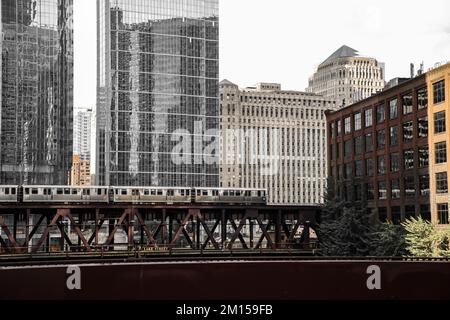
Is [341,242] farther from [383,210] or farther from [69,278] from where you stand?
[69,278]

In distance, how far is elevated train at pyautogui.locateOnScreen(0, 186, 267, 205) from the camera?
7400cm

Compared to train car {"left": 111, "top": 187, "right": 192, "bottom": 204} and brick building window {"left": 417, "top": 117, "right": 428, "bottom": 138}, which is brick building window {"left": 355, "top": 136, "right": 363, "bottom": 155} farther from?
train car {"left": 111, "top": 187, "right": 192, "bottom": 204}

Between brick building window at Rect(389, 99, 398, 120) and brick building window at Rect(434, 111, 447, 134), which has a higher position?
brick building window at Rect(389, 99, 398, 120)

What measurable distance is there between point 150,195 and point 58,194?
36.0 ft

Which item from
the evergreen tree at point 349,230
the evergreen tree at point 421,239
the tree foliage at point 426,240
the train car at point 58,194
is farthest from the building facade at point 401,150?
the train car at point 58,194

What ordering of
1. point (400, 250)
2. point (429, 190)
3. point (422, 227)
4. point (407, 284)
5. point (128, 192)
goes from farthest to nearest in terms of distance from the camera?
point (128, 192) → point (429, 190) → point (400, 250) → point (422, 227) → point (407, 284)

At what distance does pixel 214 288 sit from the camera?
26.3 meters

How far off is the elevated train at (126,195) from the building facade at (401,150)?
13.7m

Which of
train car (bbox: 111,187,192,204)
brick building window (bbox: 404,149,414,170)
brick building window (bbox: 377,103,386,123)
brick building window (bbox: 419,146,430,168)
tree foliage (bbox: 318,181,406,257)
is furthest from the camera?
brick building window (bbox: 377,103,386,123)

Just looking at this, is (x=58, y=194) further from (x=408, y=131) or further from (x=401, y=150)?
(x=408, y=131)

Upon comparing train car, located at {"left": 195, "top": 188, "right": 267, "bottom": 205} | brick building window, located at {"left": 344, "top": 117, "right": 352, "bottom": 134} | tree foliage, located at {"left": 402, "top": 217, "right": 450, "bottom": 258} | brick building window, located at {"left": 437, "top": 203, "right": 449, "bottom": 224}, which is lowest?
tree foliage, located at {"left": 402, "top": 217, "right": 450, "bottom": 258}

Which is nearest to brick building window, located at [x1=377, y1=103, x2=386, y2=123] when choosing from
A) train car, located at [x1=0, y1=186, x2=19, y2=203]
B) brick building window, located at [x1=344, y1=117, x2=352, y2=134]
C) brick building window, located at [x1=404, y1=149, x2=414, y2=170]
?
brick building window, located at [x1=404, y1=149, x2=414, y2=170]
